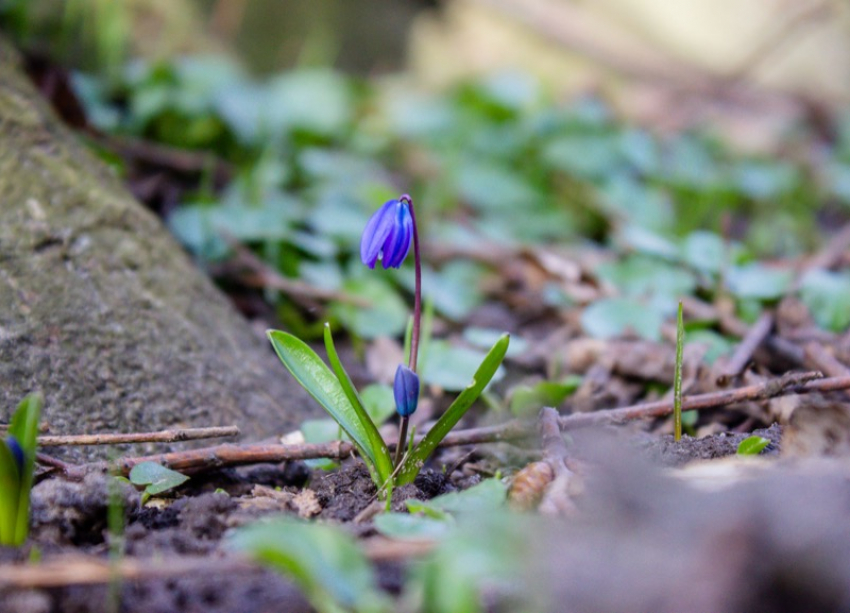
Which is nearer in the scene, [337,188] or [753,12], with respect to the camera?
[337,188]

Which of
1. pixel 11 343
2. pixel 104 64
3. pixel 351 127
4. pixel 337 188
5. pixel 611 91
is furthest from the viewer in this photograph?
pixel 611 91

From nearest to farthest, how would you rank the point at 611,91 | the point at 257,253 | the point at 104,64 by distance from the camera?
1. the point at 257,253
2. the point at 104,64
3. the point at 611,91

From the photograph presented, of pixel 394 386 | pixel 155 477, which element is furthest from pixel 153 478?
pixel 394 386

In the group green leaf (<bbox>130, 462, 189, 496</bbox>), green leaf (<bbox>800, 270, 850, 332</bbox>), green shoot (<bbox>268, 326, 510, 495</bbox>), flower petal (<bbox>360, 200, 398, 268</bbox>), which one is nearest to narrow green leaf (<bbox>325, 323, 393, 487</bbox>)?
green shoot (<bbox>268, 326, 510, 495</bbox>)

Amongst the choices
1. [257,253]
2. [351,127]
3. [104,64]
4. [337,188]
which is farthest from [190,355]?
[351,127]

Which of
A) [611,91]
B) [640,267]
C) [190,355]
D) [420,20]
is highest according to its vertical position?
[420,20]

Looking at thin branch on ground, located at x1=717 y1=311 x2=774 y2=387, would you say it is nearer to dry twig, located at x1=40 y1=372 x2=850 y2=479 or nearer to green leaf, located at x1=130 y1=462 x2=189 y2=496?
dry twig, located at x1=40 y1=372 x2=850 y2=479

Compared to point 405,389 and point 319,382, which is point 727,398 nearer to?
point 405,389

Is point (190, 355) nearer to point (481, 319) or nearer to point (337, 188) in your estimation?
point (481, 319)
